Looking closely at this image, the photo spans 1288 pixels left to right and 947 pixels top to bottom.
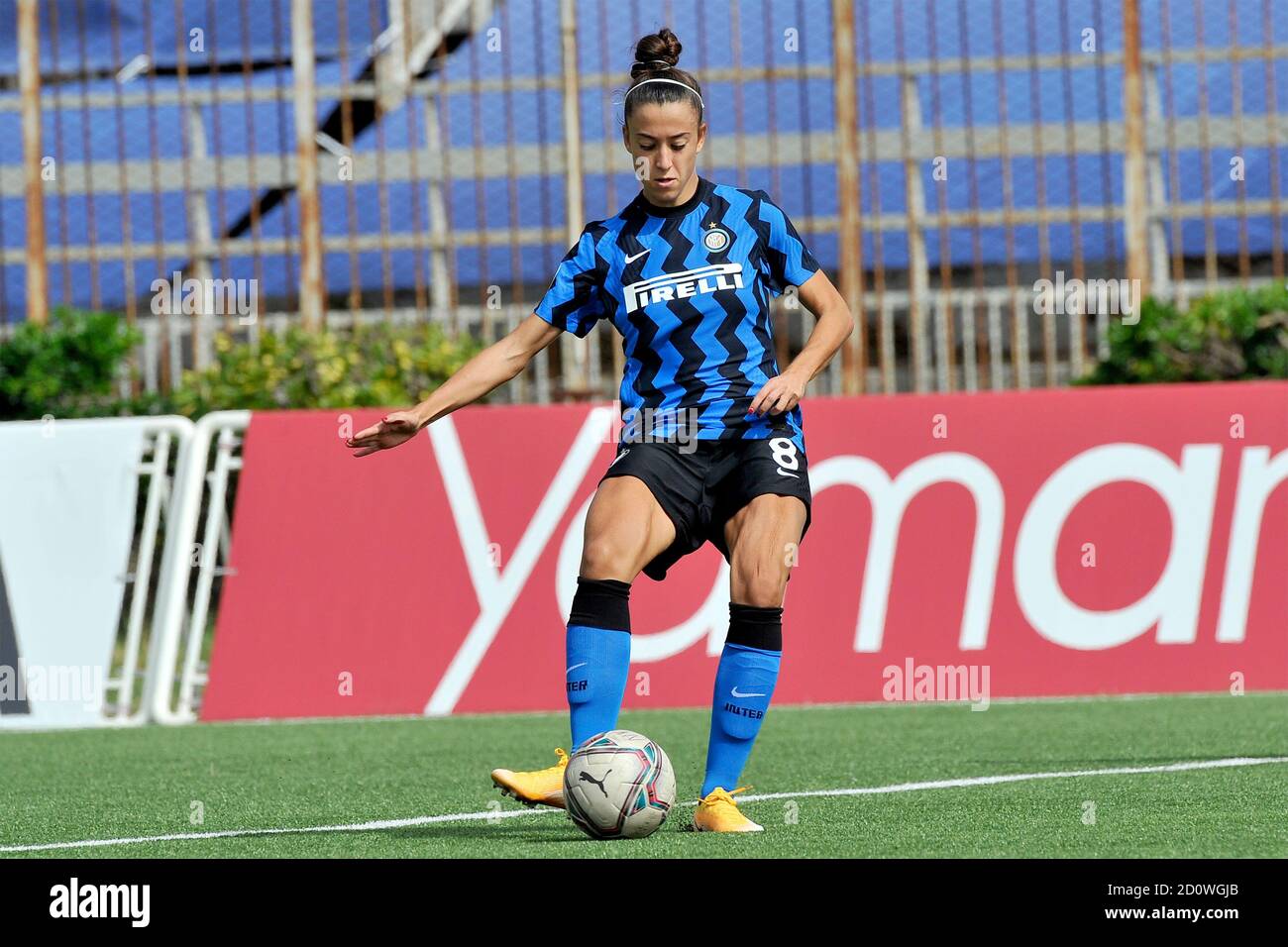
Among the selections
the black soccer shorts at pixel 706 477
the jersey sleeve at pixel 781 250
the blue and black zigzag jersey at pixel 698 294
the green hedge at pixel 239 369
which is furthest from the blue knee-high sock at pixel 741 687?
the green hedge at pixel 239 369

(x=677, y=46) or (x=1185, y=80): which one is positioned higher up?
(x=1185, y=80)

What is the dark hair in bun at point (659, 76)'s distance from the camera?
17.4 feet

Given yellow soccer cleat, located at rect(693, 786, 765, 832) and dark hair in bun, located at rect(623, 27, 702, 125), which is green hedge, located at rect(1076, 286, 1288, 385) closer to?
dark hair in bun, located at rect(623, 27, 702, 125)

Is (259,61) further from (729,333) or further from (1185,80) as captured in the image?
(729,333)

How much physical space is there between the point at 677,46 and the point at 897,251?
1244 centimetres

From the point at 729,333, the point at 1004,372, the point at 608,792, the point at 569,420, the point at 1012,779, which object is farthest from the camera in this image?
the point at 1004,372

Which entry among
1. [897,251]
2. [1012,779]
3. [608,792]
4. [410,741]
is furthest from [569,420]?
[897,251]

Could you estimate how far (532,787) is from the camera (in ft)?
17.5

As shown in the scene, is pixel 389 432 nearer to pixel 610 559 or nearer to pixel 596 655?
pixel 610 559

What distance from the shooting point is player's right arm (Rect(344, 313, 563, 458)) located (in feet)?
17.6

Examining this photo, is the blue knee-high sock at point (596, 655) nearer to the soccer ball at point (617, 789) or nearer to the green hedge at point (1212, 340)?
the soccer ball at point (617, 789)

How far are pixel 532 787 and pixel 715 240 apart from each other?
57.7 inches

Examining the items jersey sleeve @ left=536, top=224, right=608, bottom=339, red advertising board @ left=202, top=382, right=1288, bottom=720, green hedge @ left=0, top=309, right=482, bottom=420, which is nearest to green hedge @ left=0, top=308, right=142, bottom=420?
green hedge @ left=0, top=309, right=482, bottom=420
